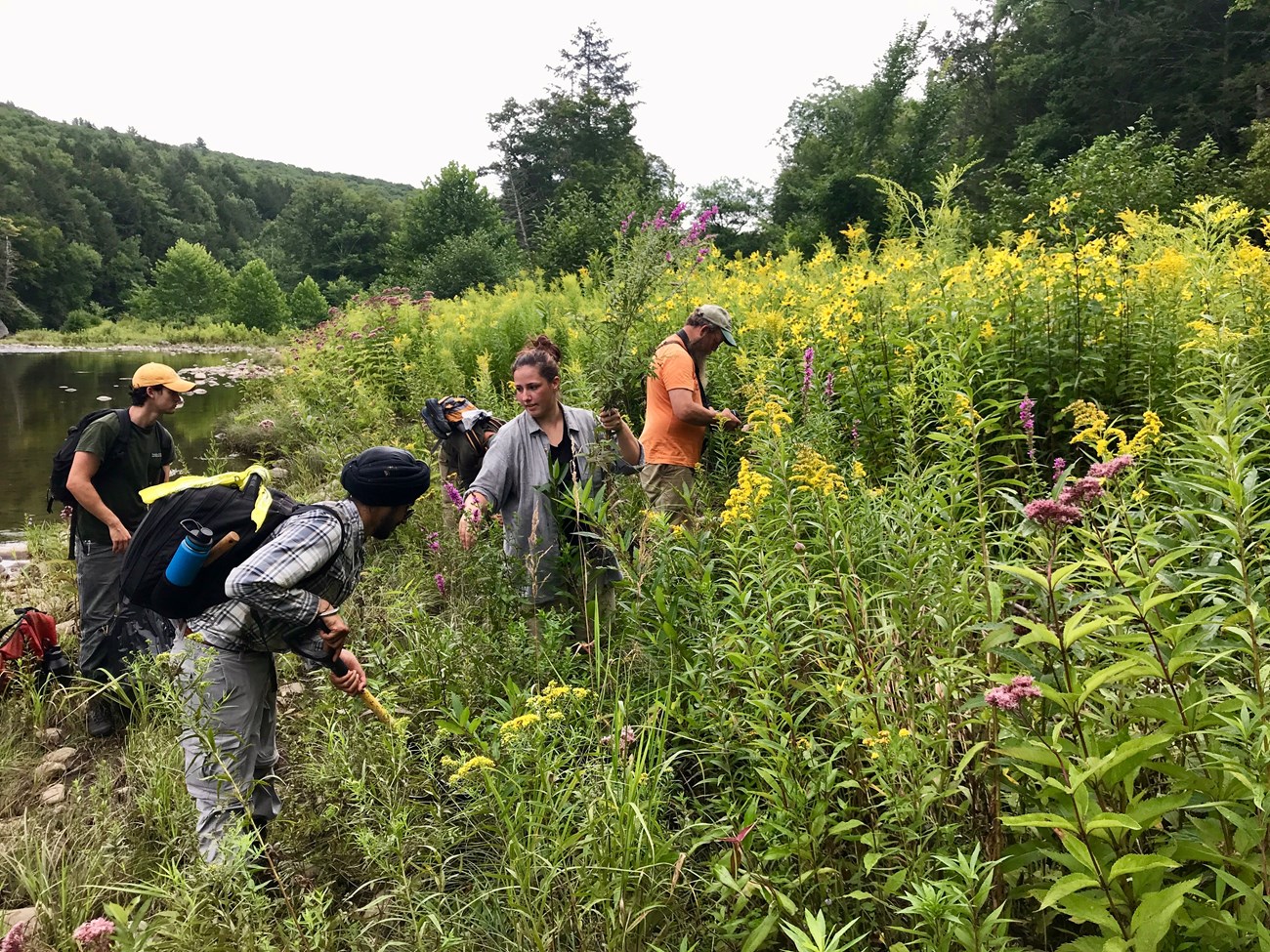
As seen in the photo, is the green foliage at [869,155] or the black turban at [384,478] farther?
the green foliage at [869,155]

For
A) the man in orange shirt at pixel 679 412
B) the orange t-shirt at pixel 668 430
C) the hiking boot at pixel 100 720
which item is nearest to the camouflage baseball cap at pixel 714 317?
the man in orange shirt at pixel 679 412

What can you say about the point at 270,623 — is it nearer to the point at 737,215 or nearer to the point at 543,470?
the point at 543,470

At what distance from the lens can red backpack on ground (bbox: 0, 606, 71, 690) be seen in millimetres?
4312

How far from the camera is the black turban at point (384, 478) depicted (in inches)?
109

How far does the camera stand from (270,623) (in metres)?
2.69

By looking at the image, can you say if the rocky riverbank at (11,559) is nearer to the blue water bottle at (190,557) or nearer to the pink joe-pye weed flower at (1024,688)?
the blue water bottle at (190,557)

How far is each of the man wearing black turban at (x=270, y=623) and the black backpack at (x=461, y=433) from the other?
150cm

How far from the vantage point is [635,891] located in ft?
6.86

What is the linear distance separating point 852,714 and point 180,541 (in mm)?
2295

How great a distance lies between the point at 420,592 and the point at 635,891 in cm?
318

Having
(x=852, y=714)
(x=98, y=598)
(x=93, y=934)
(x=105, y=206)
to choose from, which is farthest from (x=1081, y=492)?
(x=105, y=206)

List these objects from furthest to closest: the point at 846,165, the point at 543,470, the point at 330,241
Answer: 1. the point at 330,241
2. the point at 846,165
3. the point at 543,470

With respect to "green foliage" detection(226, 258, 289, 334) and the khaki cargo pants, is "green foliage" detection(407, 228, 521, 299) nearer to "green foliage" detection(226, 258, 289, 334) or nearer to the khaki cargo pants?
the khaki cargo pants

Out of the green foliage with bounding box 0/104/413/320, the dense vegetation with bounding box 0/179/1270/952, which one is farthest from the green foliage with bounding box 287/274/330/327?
the dense vegetation with bounding box 0/179/1270/952
